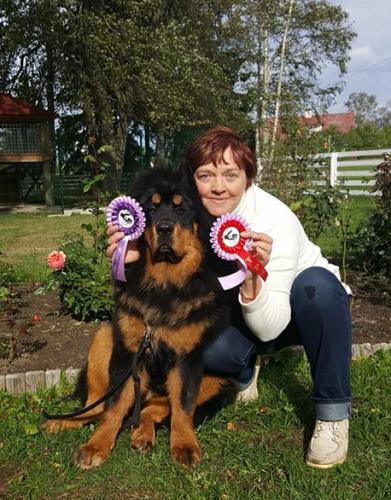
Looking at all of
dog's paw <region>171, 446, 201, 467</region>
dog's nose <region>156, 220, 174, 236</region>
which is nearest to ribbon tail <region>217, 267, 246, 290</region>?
dog's nose <region>156, 220, 174, 236</region>

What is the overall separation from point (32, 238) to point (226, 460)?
8373 millimetres

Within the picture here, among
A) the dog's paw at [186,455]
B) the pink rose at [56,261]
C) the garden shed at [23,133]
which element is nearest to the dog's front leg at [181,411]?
the dog's paw at [186,455]

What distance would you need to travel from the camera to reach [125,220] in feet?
8.24

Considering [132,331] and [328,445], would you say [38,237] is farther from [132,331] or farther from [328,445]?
[328,445]

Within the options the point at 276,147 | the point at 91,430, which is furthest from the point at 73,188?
the point at 91,430

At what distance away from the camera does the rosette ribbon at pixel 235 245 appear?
231cm

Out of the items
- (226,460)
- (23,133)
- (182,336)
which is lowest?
(226,460)

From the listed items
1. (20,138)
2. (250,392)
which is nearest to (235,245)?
(250,392)

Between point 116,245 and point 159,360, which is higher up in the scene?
point 116,245

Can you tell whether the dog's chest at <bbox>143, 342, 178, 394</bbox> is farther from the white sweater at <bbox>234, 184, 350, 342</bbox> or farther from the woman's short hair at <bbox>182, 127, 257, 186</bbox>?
the woman's short hair at <bbox>182, 127, 257, 186</bbox>

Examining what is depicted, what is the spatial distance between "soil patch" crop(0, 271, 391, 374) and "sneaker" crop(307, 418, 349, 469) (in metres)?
1.65

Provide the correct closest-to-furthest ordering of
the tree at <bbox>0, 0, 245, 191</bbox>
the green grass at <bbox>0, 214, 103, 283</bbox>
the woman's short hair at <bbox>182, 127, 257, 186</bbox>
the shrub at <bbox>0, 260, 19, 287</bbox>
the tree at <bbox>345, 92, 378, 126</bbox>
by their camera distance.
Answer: the woman's short hair at <bbox>182, 127, 257, 186</bbox>
the shrub at <bbox>0, 260, 19, 287</bbox>
the green grass at <bbox>0, 214, 103, 283</bbox>
the tree at <bbox>0, 0, 245, 191</bbox>
the tree at <bbox>345, 92, 378, 126</bbox>

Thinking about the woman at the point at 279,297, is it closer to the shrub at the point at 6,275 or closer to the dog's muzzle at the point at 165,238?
the dog's muzzle at the point at 165,238

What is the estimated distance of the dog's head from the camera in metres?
2.51
